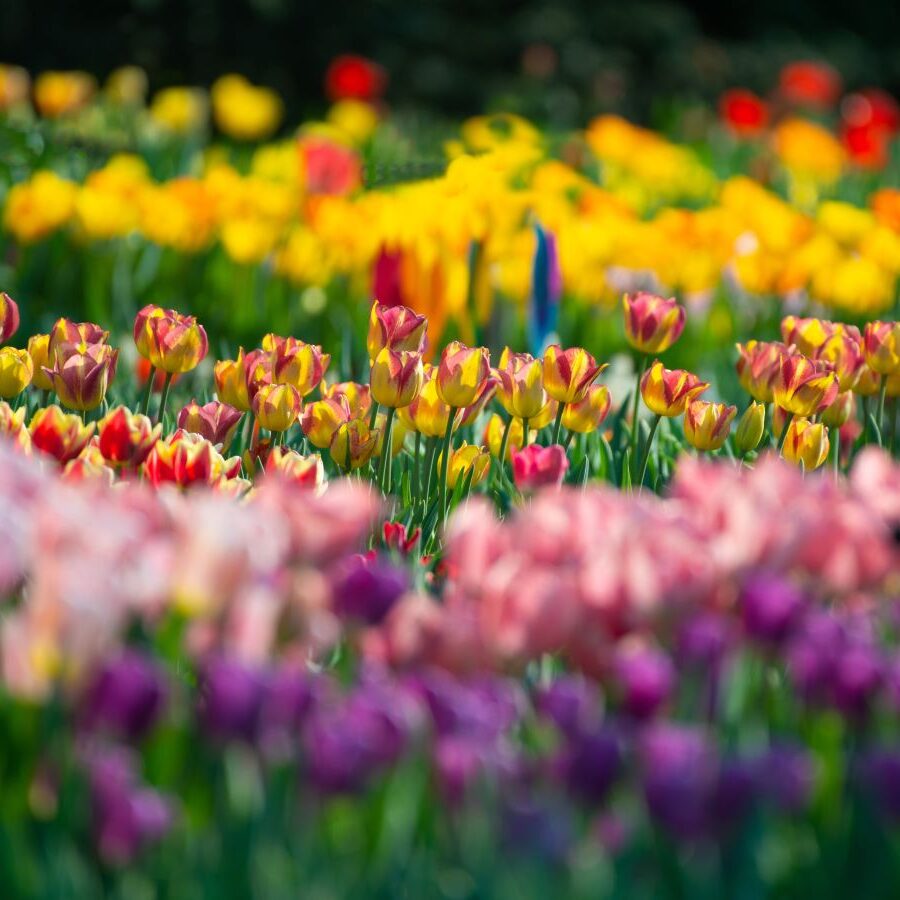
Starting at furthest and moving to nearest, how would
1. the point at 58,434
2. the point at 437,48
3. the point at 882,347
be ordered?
the point at 437,48 < the point at 882,347 < the point at 58,434

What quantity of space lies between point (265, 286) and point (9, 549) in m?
2.63

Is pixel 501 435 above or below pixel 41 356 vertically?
below

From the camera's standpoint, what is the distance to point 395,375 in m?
1.81

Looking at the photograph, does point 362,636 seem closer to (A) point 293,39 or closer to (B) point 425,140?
(B) point 425,140

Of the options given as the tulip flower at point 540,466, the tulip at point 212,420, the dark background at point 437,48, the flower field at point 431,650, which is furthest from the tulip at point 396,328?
the dark background at point 437,48

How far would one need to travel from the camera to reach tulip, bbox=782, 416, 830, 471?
6.39ft

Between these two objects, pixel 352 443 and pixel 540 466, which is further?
pixel 352 443

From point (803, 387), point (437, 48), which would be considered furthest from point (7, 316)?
point (437, 48)

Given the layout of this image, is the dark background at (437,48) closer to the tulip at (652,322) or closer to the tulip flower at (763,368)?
the tulip at (652,322)

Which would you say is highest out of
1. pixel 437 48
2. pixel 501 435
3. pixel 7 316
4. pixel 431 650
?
pixel 431 650

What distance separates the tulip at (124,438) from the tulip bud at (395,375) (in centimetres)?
30

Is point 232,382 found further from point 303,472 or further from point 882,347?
point 882,347

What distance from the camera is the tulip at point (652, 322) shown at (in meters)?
2.14

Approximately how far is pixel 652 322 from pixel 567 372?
0.30 m
